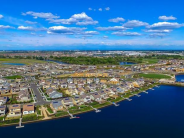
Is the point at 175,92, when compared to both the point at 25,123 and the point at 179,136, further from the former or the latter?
the point at 25,123

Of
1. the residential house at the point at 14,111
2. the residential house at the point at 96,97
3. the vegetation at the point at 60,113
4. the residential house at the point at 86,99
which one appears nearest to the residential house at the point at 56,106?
the vegetation at the point at 60,113

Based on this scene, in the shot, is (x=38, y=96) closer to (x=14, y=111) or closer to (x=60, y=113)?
(x=14, y=111)

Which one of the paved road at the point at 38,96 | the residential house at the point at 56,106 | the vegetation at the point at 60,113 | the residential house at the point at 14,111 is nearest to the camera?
the residential house at the point at 14,111

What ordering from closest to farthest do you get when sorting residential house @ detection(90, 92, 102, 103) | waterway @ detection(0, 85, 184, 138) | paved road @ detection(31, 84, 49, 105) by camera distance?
1. waterway @ detection(0, 85, 184, 138)
2. paved road @ detection(31, 84, 49, 105)
3. residential house @ detection(90, 92, 102, 103)

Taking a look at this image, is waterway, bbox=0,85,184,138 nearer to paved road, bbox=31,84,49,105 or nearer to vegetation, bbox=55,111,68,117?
vegetation, bbox=55,111,68,117

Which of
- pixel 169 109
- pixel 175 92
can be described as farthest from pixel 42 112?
pixel 175 92

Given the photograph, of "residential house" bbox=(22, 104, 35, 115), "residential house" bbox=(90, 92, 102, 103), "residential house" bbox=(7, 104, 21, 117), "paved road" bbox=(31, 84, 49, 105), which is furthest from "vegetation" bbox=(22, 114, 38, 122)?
"residential house" bbox=(90, 92, 102, 103)

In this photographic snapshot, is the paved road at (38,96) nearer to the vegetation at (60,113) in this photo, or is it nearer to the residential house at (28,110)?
the residential house at (28,110)

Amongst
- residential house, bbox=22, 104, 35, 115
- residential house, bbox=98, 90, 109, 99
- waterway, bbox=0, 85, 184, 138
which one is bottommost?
waterway, bbox=0, 85, 184, 138
